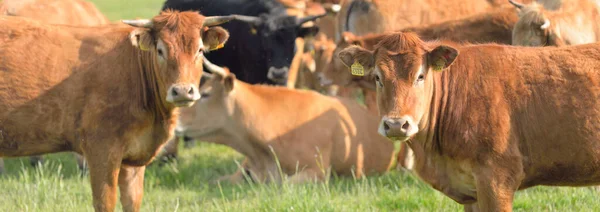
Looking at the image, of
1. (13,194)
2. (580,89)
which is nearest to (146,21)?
(13,194)

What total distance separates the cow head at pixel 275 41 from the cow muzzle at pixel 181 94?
245 inches

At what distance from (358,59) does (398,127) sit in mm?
674

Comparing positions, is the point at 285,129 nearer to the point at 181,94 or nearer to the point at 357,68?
the point at 181,94

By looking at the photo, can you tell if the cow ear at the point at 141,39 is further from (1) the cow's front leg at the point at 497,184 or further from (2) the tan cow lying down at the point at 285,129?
(2) the tan cow lying down at the point at 285,129

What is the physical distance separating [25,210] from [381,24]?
266 inches

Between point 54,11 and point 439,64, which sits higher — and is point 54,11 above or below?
below

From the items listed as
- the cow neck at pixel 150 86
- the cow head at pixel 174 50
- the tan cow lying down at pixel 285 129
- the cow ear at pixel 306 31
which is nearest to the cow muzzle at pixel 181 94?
the cow head at pixel 174 50

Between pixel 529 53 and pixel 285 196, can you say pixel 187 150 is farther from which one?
pixel 529 53

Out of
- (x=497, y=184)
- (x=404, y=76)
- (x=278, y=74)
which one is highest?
(x=404, y=76)

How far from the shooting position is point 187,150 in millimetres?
13688

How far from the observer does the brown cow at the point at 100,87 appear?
7867 millimetres

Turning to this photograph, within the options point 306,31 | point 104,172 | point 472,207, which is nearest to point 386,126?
point 472,207

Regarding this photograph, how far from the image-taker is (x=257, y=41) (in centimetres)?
1415

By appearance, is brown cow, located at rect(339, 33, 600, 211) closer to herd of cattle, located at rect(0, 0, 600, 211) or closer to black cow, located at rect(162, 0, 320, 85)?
herd of cattle, located at rect(0, 0, 600, 211)
